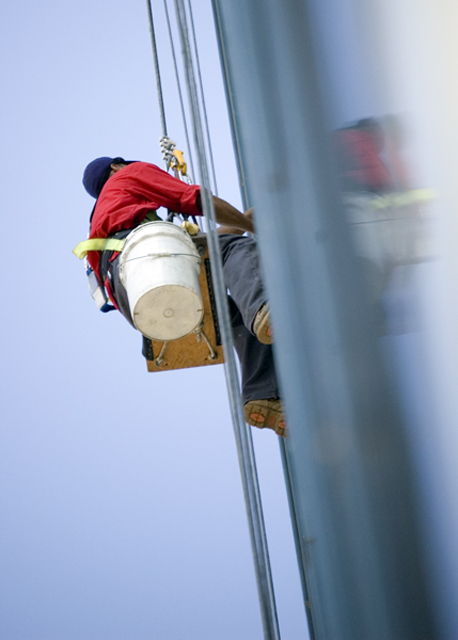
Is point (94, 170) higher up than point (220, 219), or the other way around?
point (94, 170)

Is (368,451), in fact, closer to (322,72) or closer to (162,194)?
(322,72)

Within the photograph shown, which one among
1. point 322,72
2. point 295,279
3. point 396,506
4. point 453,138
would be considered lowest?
point 396,506

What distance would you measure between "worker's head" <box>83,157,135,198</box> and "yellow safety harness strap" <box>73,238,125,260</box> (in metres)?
0.51

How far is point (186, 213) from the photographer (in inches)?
158

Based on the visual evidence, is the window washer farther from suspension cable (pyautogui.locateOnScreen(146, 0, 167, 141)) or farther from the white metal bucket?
suspension cable (pyautogui.locateOnScreen(146, 0, 167, 141))

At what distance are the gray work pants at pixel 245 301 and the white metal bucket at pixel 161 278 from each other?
17 centimetres

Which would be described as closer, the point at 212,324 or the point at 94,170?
the point at 212,324

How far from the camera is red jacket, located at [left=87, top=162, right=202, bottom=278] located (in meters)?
3.97

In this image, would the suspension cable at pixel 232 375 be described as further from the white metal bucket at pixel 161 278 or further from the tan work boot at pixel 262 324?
the white metal bucket at pixel 161 278

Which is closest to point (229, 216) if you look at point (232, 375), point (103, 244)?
point (103, 244)

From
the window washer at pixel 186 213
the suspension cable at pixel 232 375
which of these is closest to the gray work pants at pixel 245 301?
the window washer at pixel 186 213

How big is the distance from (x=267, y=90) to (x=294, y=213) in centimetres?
18

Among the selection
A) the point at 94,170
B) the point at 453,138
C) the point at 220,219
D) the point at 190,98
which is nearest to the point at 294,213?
the point at 453,138

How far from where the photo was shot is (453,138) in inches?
33.9
